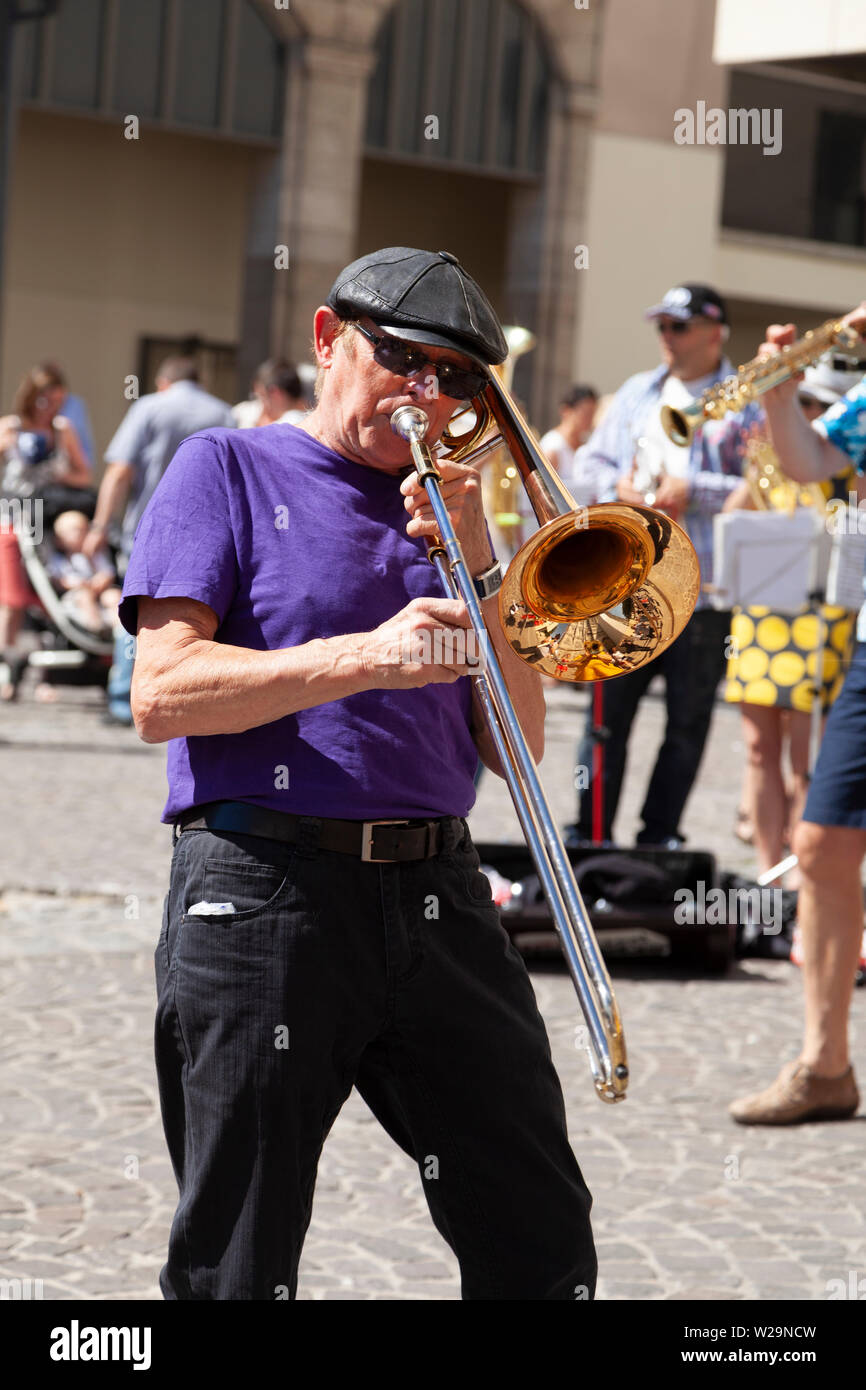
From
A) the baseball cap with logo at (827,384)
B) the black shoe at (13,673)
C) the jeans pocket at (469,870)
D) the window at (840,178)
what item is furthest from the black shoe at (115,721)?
the window at (840,178)

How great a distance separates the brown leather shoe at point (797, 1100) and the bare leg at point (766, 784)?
2.42 meters

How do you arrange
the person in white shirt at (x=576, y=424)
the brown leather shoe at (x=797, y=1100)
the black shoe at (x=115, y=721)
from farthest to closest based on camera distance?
1. the person in white shirt at (x=576, y=424)
2. the black shoe at (x=115, y=721)
3. the brown leather shoe at (x=797, y=1100)

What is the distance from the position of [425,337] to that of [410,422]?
105 mm

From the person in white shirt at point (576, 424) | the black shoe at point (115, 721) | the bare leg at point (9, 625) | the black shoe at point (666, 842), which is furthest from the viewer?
the person in white shirt at point (576, 424)

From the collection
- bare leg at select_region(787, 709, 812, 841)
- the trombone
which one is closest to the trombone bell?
the trombone

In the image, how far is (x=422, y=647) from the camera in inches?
87.5

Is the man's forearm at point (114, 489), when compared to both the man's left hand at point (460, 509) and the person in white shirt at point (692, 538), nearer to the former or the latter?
the person in white shirt at point (692, 538)

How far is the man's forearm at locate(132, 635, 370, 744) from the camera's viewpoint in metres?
2.28

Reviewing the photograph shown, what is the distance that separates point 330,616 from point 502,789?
7.35m

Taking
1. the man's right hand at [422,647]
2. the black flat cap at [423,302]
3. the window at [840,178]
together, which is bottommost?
the man's right hand at [422,647]

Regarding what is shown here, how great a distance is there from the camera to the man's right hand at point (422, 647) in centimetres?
222

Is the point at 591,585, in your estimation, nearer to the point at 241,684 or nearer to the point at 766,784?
the point at 241,684

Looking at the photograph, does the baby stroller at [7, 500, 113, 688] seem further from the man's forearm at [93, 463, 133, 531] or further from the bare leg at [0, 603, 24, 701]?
the man's forearm at [93, 463, 133, 531]
